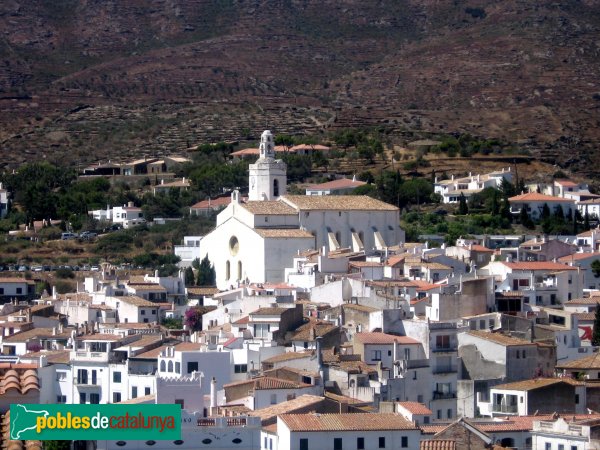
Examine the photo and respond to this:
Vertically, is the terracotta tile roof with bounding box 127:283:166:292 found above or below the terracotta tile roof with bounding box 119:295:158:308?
above

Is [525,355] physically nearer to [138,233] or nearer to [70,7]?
[138,233]

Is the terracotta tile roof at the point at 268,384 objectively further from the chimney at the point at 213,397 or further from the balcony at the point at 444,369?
the balcony at the point at 444,369

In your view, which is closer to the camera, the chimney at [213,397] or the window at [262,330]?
the chimney at [213,397]

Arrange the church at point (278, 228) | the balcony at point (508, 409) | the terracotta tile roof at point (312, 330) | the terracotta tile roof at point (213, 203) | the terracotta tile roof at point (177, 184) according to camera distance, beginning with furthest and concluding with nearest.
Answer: the terracotta tile roof at point (177, 184) < the terracotta tile roof at point (213, 203) < the church at point (278, 228) < the terracotta tile roof at point (312, 330) < the balcony at point (508, 409)

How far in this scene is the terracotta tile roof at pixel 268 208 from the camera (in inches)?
2945

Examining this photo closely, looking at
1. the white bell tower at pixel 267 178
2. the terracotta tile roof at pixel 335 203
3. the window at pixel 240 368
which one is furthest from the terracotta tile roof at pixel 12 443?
the white bell tower at pixel 267 178

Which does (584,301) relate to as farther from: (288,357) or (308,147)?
(308,147)

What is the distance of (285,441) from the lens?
1630 inches

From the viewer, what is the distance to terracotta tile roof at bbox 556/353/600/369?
54562 millimetres

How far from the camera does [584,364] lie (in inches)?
2160

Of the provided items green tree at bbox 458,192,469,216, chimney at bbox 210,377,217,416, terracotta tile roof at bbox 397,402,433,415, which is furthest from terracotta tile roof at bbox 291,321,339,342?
green tree at bbox 458,192,469,216

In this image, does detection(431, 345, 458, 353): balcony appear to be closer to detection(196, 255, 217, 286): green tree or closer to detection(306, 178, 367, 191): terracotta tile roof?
detection(196, 255, 217, 286): green tree

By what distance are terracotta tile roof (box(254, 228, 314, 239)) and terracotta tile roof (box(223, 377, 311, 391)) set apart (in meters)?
Answer: 24.8

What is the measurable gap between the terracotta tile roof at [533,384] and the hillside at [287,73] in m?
62.2
